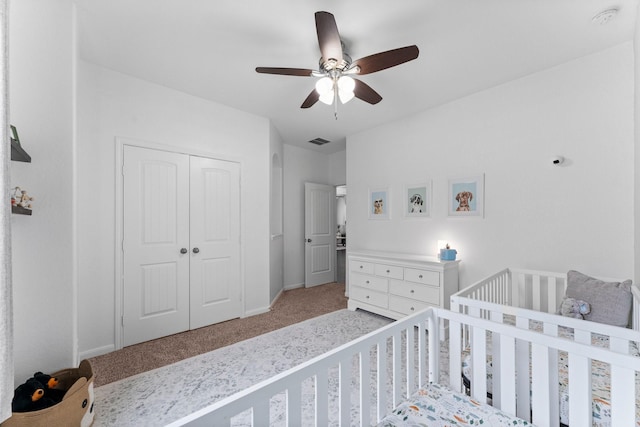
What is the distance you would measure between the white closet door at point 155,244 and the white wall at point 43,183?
104cm

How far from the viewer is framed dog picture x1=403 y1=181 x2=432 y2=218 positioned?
328 centimetres

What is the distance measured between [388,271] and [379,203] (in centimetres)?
105

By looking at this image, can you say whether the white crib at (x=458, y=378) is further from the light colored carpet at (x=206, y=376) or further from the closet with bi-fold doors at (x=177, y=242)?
the closet with bi-fold doors at (x=177, y=242)

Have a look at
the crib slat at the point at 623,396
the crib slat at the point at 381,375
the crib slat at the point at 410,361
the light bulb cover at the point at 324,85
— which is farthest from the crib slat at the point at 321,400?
the light bulb cover at the point at 324,85

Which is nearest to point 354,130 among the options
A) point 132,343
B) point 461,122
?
point 461,122

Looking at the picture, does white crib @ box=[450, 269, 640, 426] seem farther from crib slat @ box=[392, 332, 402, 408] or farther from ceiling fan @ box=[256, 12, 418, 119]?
ceiling fan @ box=[256, 12, 418, 119]

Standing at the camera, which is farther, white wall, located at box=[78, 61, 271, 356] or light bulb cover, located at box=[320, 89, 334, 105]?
white wall, located at box=[78, 61, 271, 356]

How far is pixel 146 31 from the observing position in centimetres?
195

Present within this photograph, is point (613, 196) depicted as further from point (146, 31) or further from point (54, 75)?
point (54, 75)

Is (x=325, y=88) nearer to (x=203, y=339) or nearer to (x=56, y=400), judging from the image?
(x=56, y=400)

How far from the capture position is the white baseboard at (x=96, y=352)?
7.66 ft

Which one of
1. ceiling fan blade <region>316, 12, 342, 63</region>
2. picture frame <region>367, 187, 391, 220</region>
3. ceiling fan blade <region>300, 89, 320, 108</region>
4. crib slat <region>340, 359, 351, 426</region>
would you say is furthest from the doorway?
crib slat <region>340, 359, 351, 426</region>

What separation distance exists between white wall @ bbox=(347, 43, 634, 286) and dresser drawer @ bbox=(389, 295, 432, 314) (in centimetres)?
56

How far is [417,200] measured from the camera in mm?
3377
